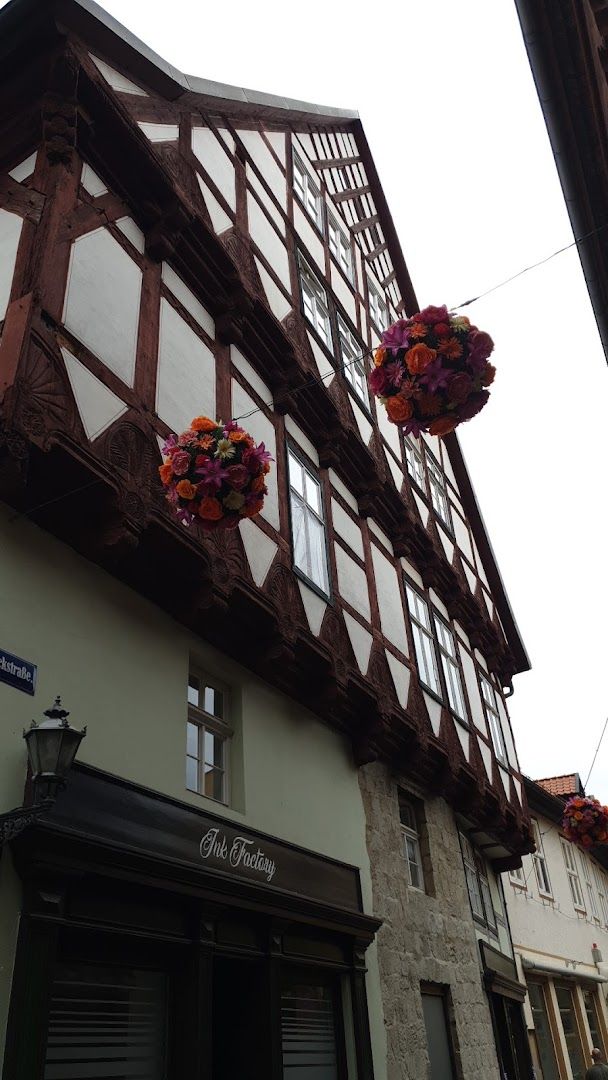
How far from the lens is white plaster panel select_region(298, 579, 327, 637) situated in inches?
338

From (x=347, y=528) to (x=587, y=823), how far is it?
6312mm

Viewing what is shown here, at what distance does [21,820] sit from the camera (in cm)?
455

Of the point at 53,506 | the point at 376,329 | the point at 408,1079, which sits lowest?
the point at 408,1079

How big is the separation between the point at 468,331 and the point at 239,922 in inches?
187

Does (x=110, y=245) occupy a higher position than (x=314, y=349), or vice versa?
(x=314, y=349)

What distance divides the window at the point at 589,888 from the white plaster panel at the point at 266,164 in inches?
720

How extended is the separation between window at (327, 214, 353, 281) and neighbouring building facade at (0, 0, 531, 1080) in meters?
1.48

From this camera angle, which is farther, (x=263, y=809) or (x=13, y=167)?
(x=263, y=809)

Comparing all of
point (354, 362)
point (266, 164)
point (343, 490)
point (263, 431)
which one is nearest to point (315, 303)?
point (354, 362)

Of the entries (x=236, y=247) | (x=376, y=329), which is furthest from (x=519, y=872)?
(x=236, y=247)

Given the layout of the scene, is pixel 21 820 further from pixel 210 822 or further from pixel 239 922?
pixel 239 922

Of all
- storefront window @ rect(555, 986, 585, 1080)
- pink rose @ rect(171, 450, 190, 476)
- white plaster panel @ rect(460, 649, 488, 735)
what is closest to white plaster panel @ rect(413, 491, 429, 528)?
white plaster panel @ rect(460, 649, 488, 735)

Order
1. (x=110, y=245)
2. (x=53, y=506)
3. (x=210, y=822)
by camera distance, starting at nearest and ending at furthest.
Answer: (x=53, y=506) < (x=210, y=822) < (x=110, y=245)

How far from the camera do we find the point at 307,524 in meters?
9.52
